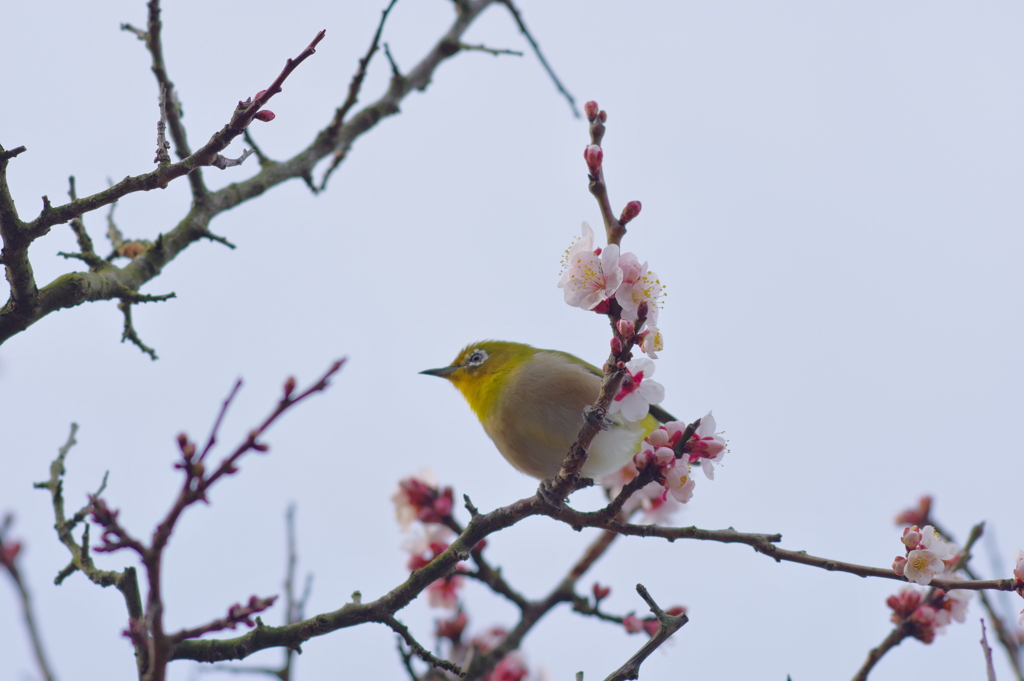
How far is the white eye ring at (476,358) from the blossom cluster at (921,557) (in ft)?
13.4

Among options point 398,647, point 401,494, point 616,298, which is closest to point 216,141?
point 616,298

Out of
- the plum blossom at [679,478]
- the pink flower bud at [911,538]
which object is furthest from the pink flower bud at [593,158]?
the pink flower bud at [911,538]

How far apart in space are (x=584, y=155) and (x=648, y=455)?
4.00 feet

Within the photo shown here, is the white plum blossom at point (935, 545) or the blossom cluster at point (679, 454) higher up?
the blossom cluster at point (679, 454)

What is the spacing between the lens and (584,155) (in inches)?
107

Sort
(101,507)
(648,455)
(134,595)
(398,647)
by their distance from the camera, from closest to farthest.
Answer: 1. (101,507)
2. (134,595)
3. (648,455)
4. (398,647)

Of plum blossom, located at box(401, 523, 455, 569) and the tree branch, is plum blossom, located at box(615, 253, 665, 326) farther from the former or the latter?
plum blossom, located at box(401, 523, 455, 569)

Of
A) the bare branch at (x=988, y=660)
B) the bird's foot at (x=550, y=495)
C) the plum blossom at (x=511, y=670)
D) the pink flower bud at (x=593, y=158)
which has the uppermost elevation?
the pink flower bud at (x=593, y=158)

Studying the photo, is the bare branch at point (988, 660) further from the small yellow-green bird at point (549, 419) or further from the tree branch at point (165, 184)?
the tree branch at point (165, 184)

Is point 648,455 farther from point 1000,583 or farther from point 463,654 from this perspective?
point 463,654

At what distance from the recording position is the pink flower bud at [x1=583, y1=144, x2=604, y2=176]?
2707 mm

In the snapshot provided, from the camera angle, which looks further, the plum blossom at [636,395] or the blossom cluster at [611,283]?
the plum blossom at [636,395]

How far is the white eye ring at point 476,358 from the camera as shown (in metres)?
6.72

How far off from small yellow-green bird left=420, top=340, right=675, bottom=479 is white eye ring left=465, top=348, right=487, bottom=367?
61 centimetres
